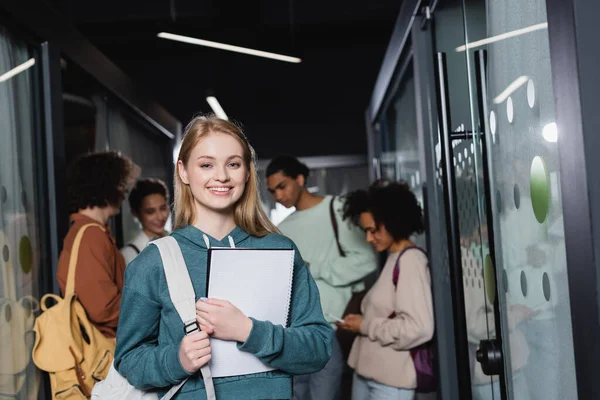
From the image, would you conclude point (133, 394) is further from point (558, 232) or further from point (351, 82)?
point (351, 82)

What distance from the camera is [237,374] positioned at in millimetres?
1701

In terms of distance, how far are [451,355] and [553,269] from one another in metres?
1.56

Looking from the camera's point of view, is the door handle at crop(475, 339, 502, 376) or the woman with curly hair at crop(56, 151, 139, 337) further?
the woman with curly hair at crop(56, 151, 139, 337)

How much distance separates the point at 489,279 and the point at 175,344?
1.14 metres

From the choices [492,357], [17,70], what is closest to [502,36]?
[492,357]

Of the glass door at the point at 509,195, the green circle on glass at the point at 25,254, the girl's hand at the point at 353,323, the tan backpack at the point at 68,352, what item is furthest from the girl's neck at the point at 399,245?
the green circle on glass at the point at 25,254

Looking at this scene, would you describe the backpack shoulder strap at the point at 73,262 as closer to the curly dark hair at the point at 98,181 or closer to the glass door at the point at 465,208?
the curly dark hair at the point at 98,181

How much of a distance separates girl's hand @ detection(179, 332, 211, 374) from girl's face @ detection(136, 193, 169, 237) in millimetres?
3005

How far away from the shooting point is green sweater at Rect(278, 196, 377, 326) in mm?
4137

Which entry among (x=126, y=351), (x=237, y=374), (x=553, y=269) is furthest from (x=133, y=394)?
(x=553, y=269)

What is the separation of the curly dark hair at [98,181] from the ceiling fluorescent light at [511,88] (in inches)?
78.9

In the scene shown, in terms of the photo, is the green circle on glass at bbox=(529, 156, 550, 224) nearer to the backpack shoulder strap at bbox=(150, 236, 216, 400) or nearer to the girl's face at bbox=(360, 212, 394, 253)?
the backpack shoulder strap at bbox=(150, 236, 216, 400)

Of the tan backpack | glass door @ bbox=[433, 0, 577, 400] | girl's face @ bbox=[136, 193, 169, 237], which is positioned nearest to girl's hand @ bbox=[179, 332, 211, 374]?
glass door @ bbox=[433, 0, 577, 400]

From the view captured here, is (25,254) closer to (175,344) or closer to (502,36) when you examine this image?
(175,344)
